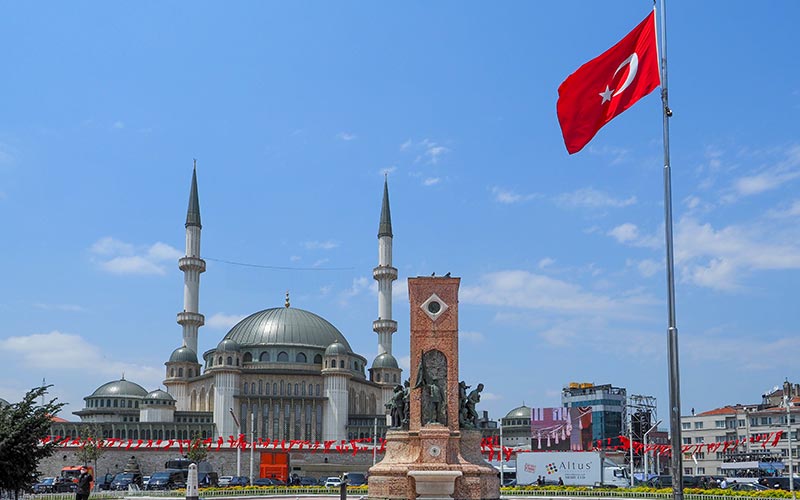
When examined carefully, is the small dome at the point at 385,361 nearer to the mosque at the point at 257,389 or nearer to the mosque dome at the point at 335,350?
the mosque at the point at 257,389

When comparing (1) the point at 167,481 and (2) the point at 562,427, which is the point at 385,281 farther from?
(1) the point at 167,481

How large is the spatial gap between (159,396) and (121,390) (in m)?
10.1

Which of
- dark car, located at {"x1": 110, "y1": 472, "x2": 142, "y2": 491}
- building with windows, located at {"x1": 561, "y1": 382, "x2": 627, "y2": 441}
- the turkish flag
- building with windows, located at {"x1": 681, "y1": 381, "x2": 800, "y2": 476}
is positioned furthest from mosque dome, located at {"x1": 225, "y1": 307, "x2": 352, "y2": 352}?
the turkish flag

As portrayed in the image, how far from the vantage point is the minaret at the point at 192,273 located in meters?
105

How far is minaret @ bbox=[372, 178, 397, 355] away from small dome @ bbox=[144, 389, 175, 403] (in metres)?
24.7

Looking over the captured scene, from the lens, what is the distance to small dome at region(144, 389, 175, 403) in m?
106

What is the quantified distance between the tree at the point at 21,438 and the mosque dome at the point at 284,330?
84288mm

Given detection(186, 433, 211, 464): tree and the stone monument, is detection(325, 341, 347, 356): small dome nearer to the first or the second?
detection(186, 433, 211, 464): tree

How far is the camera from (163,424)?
104m

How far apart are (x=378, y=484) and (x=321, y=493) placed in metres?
20.0

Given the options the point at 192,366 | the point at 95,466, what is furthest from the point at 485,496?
the point at 192,366

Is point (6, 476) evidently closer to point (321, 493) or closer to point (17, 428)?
point (17, 428)

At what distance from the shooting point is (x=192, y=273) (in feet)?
344

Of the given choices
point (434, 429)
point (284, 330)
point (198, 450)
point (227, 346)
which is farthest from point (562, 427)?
point (434, 429)
